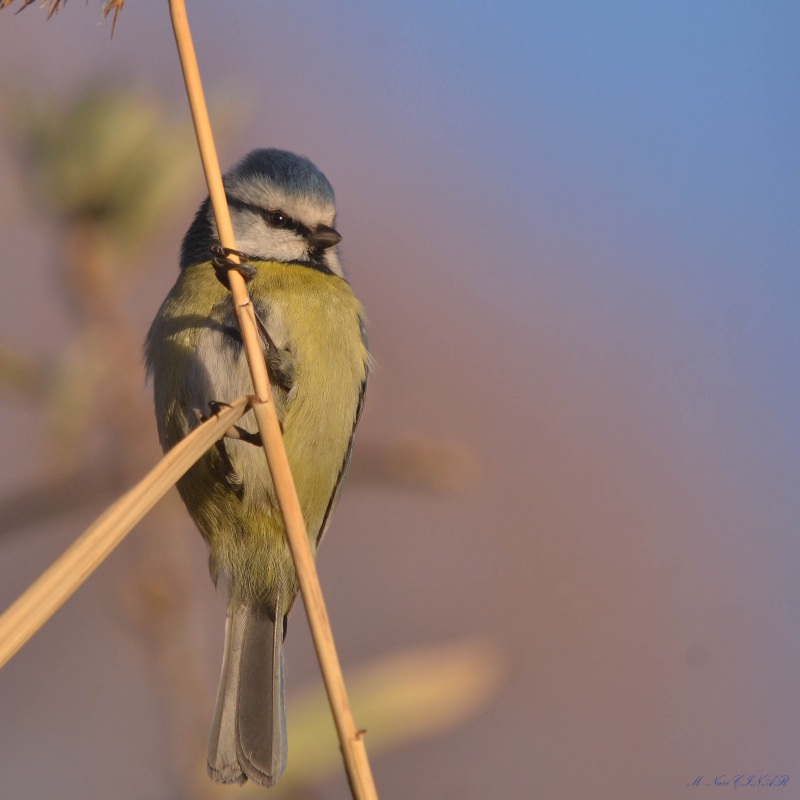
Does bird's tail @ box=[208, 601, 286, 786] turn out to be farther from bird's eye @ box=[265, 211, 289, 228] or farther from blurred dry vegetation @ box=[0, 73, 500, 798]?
bird's eye @ box=[265, 211, 289, 228]

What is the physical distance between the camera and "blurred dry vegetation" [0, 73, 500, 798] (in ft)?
4.33

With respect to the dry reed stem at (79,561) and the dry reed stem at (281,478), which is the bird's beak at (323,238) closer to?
the dry reed stem at (281,478)

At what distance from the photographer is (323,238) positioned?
1.69 meters

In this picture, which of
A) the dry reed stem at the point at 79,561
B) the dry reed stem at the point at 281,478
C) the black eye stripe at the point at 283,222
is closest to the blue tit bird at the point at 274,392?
the black eye stripe at the point at 283,222

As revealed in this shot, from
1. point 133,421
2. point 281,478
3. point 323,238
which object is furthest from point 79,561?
point 323,238

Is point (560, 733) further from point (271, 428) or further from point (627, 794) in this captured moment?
point (271, 428)

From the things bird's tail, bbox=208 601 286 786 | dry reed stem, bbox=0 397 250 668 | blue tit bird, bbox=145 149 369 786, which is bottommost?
dry reed stem, bbox=0 397 250 668

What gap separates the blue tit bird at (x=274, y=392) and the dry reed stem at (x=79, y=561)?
67 cm

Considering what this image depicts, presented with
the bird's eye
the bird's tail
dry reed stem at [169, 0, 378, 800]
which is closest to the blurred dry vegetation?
the bird's tail

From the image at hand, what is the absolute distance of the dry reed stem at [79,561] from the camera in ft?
2.12

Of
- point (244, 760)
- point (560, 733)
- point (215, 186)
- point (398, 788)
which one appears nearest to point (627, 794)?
point (560, 733)

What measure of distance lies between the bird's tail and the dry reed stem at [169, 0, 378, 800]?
579 millimetres

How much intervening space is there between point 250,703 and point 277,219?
807 millimetres

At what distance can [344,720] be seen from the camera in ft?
2.51
